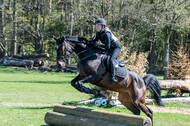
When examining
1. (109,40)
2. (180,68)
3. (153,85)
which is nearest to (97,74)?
(109,40)

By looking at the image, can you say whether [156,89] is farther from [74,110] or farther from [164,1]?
[164,1]

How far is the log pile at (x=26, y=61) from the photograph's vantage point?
2905cm

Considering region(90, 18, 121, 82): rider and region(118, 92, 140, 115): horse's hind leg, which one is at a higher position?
region(90, 18, 121, 82): rider

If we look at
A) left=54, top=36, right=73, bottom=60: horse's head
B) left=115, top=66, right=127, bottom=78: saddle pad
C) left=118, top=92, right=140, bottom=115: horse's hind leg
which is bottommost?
left=118, top=92, right=140, bottom=115: horse's hind leg

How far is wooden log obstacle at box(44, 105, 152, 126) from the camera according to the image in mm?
4652

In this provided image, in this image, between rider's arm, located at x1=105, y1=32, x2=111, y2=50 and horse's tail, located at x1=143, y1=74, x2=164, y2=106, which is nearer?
rider's arm, located at x1=105, y1=32, x2=111, y2=50

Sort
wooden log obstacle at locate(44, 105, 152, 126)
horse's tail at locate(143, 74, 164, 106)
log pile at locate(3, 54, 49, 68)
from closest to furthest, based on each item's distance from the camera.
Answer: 1. wooden log obstacle at locate(44, 105, 152, 126)
2. horse's tail at locate(143, 74, 164, 106)
3. log pile at locate(3, 54, 49, 68)

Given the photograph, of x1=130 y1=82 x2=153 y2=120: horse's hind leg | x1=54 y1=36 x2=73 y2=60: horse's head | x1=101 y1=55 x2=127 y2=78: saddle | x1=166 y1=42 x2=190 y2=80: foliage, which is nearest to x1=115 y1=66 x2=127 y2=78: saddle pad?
x1=101 y1=55 x2=127 y2=78: saddle

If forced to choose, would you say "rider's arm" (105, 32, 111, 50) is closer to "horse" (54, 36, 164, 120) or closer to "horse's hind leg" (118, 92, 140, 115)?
"horse" (54, 36, 164, 120)

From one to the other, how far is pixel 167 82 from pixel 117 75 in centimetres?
714

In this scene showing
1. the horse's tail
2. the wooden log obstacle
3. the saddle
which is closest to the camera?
the wooden log obstacle

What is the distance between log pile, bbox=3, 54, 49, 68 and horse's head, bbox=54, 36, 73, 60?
2252 centimetres

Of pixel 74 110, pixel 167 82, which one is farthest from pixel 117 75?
pixel 167 82

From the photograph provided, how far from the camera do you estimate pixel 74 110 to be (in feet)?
18.0
